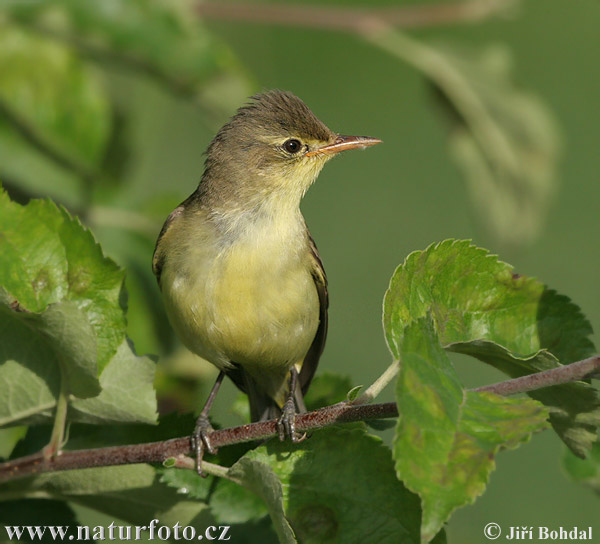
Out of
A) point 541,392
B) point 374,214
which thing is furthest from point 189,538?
point 374,214

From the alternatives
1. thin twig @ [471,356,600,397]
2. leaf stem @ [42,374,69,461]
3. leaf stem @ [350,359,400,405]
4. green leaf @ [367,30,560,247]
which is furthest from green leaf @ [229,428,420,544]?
green leaf @ [367,30,560,247]

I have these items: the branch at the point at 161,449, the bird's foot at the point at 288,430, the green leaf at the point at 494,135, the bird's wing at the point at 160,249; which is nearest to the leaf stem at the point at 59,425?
the branch at the point at 161,449

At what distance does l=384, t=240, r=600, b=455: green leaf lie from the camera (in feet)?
7.30

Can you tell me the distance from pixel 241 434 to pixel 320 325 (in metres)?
1.63

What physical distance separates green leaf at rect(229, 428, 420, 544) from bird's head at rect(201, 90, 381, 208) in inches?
69.6

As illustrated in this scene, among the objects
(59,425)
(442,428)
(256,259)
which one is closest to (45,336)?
(59,425)

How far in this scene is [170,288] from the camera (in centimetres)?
345

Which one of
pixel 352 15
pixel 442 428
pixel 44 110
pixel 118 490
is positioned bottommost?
pixel 118 490

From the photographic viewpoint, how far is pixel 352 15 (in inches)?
158

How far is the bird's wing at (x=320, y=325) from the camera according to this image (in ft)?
12.2

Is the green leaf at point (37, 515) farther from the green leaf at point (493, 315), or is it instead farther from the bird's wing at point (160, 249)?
the bird's wing at point (160, 249)

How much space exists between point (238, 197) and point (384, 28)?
1058 mm

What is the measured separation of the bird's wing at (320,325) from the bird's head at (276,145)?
30cm

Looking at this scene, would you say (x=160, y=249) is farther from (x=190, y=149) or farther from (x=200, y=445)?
(x=190, y=149)
